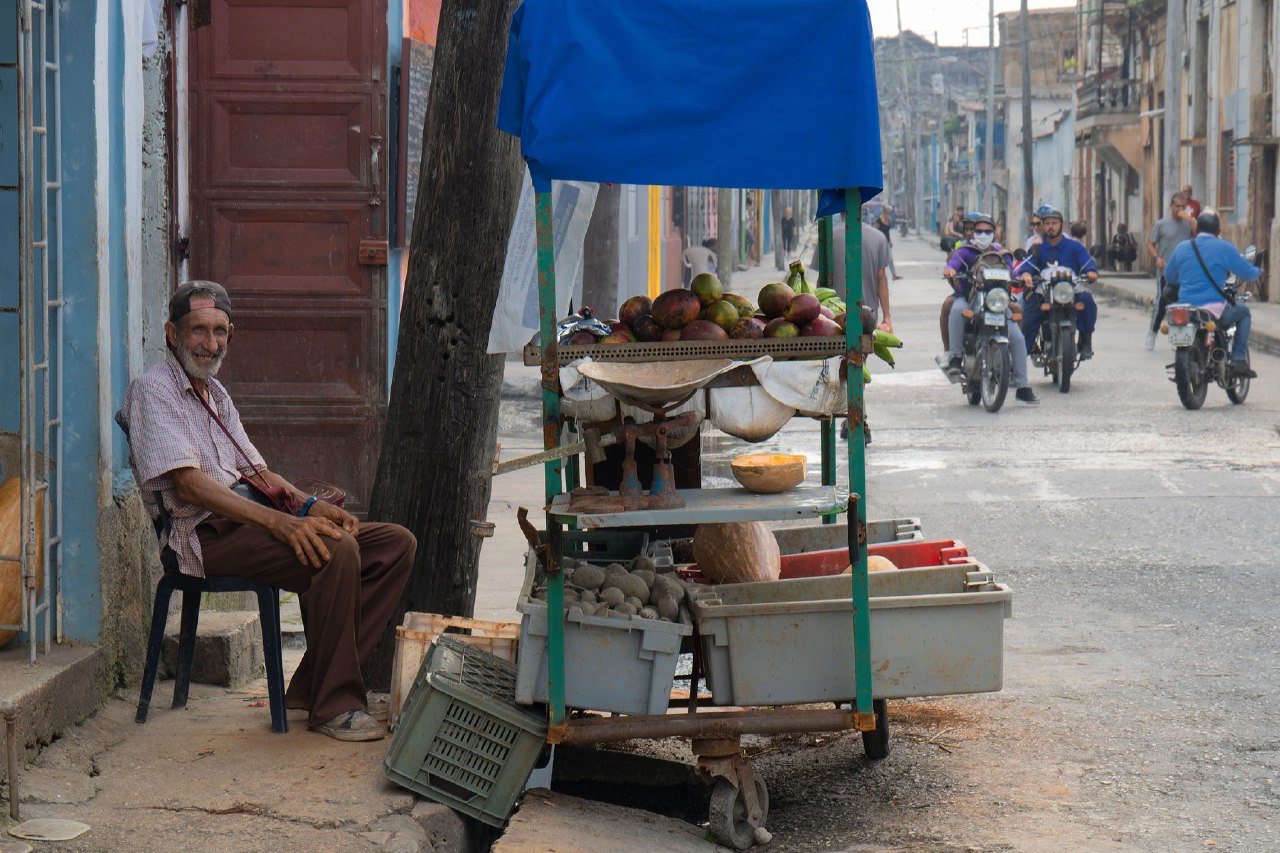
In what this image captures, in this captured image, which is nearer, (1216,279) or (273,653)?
(273,653)

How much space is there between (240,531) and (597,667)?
1165 mm

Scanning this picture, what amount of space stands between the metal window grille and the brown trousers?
0.51 metres

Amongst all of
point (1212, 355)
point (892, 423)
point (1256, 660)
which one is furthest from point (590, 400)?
point (1212, 355)

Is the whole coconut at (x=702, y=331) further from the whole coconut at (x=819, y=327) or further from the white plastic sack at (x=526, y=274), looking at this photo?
the white plastic sack at (x=526, y=274)

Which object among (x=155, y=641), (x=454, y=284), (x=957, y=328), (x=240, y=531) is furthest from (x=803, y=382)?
(x=957, y=328)

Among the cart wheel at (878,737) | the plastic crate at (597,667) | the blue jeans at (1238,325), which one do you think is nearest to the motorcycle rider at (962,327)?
the blue jeans at (1238,325)

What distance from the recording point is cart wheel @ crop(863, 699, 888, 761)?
493cm

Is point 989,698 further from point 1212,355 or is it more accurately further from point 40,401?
point 1212,355

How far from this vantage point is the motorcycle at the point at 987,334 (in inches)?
527

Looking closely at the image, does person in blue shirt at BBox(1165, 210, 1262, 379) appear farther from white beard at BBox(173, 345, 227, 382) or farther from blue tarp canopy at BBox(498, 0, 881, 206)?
white beard at BBox(173, 345, 227, 382)

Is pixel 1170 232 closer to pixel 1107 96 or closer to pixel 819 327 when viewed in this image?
pixel 819 327

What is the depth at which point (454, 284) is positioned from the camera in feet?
16.5

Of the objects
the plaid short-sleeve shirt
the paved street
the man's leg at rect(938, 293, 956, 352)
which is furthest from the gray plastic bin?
the man's leg at rect(938, 293, 956, 352)

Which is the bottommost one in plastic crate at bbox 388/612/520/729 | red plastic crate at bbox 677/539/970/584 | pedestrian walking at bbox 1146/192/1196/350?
plastic crate at bbox 388/612/520/729
